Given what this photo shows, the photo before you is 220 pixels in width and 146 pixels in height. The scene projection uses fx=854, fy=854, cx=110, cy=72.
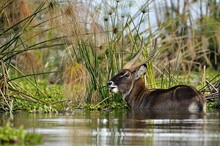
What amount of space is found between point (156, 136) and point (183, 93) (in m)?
4.70

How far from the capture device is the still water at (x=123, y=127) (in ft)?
30.6

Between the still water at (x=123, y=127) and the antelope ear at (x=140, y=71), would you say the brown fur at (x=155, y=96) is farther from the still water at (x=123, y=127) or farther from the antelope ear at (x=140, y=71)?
the still water at (x=123, y=127)

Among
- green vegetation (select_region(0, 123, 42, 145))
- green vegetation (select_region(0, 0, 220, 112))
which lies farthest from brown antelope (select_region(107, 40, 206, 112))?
green vegetation (select_region(0, 123, 42, 145))

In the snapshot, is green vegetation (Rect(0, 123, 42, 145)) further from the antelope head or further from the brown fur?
the antelope head

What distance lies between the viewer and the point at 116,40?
51.8ft

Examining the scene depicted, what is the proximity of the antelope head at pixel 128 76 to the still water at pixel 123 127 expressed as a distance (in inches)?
28.8

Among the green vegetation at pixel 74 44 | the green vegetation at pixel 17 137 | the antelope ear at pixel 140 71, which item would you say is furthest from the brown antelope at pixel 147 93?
the green vegetation at pixel 17 137

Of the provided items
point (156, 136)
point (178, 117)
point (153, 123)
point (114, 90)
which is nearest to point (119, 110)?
point (114, 90)

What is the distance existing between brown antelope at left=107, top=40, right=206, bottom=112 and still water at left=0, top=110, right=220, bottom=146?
1.56ft

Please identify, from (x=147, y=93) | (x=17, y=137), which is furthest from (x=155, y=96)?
(x=17, y=137)

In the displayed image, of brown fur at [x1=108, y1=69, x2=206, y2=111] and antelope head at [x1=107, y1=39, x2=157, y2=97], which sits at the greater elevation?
antelope head at [x1=107, y1=39, x2=157, y2=97]

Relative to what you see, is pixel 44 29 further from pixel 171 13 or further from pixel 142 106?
pixel 171 13

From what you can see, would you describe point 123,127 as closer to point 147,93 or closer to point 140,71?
point 147,93

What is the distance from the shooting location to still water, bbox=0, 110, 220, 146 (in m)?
9.33
